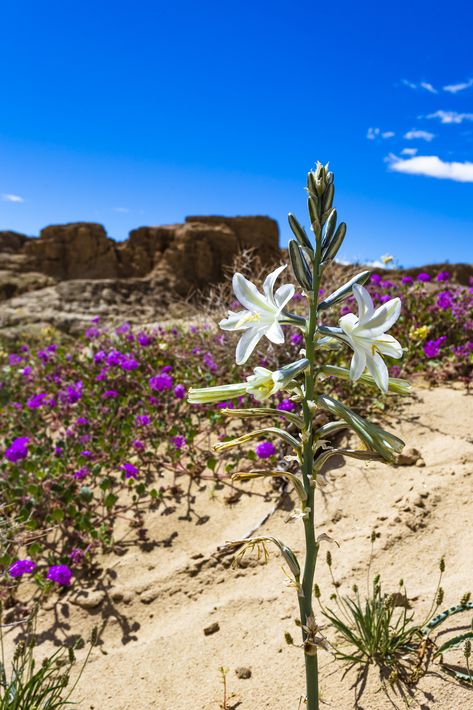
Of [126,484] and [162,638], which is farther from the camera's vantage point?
[126,484]

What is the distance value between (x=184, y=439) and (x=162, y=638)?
221 centimetres

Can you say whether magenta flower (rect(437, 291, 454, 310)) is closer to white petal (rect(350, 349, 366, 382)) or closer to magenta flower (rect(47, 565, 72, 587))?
magenta flower (rect(47, 565, 72, 587))

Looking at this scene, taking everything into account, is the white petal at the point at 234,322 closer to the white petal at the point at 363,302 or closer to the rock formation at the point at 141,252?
the white petal at the point at 363,302

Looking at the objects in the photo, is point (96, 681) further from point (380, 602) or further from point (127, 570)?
point (380, 602)

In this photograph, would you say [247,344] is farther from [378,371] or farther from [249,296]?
[378,371]

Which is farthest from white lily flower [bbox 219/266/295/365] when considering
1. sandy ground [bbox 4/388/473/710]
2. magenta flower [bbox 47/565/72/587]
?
magenta flower [bbox 47/565/72/587]

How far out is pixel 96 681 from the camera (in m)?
3.00

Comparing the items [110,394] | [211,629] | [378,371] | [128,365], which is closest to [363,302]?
[378,371]

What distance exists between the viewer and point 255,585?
10.9 ft

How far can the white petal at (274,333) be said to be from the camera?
5.20 ft

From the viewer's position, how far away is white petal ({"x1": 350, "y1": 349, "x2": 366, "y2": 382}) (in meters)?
1.56

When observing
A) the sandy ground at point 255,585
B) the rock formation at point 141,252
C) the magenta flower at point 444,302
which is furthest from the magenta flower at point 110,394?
the rock formation at point 141,252

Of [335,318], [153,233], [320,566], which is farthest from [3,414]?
[153,233]

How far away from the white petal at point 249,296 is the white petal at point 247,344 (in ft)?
0.26
